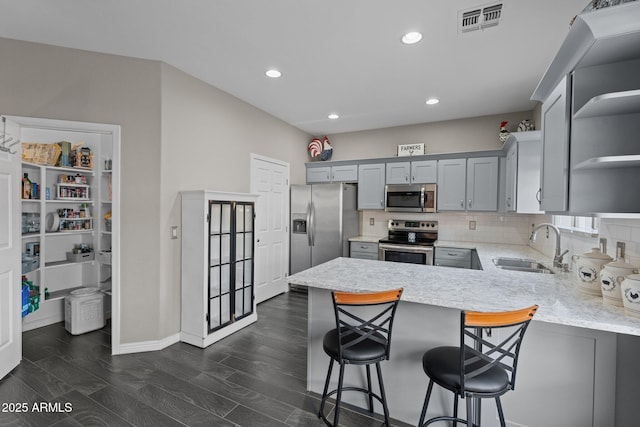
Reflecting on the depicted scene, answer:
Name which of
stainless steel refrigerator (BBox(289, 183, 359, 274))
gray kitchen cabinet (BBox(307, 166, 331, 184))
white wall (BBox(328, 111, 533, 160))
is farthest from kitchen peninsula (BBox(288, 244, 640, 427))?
gray kitchen cabinet (BBox(307, 166, 331, 184))

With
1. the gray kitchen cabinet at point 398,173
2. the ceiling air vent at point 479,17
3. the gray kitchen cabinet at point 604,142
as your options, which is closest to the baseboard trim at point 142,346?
the gray kitchen cabinet at point 604,142

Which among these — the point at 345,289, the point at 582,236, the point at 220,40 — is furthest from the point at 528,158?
the point at 220,40

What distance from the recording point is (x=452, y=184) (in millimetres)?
4336

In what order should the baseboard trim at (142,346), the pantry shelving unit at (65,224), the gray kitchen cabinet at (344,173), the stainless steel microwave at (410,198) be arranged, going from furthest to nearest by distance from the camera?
the gray kitchen cabinet at (344,173), the stainless steel microwave at (410,198), the pantry shelving unit at (65,224), the baseboard trim at (142,346)

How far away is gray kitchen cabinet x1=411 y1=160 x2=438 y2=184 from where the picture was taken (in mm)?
4453

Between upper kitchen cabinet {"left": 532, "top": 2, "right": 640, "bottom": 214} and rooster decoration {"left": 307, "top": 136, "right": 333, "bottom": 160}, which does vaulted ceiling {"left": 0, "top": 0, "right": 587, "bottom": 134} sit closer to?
upper kitchen cabinet {"left": 532, "top": 2, "right": 640, "bottom": 214}

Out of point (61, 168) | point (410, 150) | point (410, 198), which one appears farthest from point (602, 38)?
point (61, 168)

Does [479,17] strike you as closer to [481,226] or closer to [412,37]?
[412,37]

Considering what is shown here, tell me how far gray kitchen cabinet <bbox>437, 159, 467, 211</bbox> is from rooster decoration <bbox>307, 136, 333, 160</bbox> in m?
1.96

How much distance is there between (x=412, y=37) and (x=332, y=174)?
2.96 metres

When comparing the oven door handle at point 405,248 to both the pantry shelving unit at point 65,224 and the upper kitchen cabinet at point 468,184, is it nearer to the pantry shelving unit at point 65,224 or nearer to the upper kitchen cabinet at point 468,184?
the upper kitchen cabinet at point 468,184

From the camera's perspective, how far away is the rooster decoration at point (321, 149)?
5.40m

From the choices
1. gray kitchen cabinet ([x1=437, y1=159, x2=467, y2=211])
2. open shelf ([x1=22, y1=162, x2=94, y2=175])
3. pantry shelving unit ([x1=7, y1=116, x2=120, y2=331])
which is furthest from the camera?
gray kitchen cabinet ([x1=437, y1=159, x2=467, y2=211])

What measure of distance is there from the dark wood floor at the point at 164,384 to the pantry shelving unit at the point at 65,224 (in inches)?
24.5
